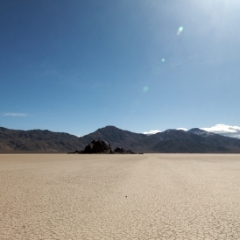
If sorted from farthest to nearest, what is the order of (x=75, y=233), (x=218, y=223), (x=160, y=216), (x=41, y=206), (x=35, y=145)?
(x=35, y=145), (x=41, y=206), (x=160, y=216), (x=218, y=223), (x=75, y=233)

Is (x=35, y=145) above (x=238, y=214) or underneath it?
above

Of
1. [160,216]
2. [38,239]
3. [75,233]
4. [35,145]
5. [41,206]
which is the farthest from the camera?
[35,145]

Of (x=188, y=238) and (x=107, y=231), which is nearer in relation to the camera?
(x=188, y=238)

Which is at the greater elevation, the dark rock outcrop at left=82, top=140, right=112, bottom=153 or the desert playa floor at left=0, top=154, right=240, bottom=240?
the dark rock outcrop at left=82, top=140, right=112, bottom=153

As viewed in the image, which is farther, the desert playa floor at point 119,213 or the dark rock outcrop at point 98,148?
the dark rock outcrop at point 98,148

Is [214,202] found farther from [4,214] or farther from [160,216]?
[4,214]

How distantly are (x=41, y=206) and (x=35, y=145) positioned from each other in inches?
7779

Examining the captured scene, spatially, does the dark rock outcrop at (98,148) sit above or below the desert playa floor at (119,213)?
above

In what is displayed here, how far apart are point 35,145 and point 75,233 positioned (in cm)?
20030

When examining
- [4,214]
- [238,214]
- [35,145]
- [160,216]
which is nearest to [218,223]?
[238,214]

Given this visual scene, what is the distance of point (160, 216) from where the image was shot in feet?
22.0

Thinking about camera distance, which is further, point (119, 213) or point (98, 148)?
point (98, 148)

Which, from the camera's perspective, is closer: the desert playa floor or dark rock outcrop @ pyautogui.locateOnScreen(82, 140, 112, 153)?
the desert playa floor

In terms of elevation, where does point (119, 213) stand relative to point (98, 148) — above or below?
below
